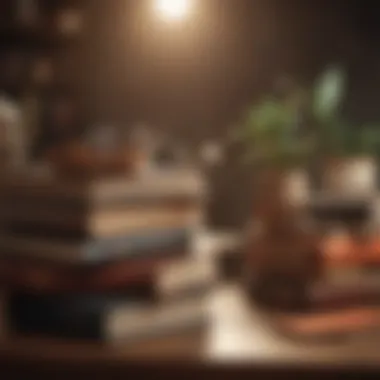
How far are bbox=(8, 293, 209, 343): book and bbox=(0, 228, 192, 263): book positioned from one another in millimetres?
45

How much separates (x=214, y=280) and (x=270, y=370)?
0.29 m

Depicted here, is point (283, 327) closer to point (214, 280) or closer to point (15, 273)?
A: point (214, 280)

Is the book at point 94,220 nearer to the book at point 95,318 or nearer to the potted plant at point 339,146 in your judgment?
the book at point 95,318

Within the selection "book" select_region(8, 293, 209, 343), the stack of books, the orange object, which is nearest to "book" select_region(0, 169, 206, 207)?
the stack of books

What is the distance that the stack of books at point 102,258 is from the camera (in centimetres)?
98

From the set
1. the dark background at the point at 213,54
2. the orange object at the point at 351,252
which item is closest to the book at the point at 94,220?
the orange object at the point at 351,252

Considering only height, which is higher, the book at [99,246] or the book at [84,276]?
the book at [99,246]

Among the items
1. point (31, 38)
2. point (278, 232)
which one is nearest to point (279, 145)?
point (278, 232)

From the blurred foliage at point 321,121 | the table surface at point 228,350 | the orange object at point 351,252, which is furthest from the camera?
the blurred foliage at point 321,121

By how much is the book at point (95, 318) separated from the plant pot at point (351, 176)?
41 centimetres

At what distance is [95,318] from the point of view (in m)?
0.96

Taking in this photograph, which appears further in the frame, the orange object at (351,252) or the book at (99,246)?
the orange object at (351,252)

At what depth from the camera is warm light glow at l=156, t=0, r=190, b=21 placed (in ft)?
4.43

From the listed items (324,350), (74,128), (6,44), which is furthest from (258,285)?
(6,44)
